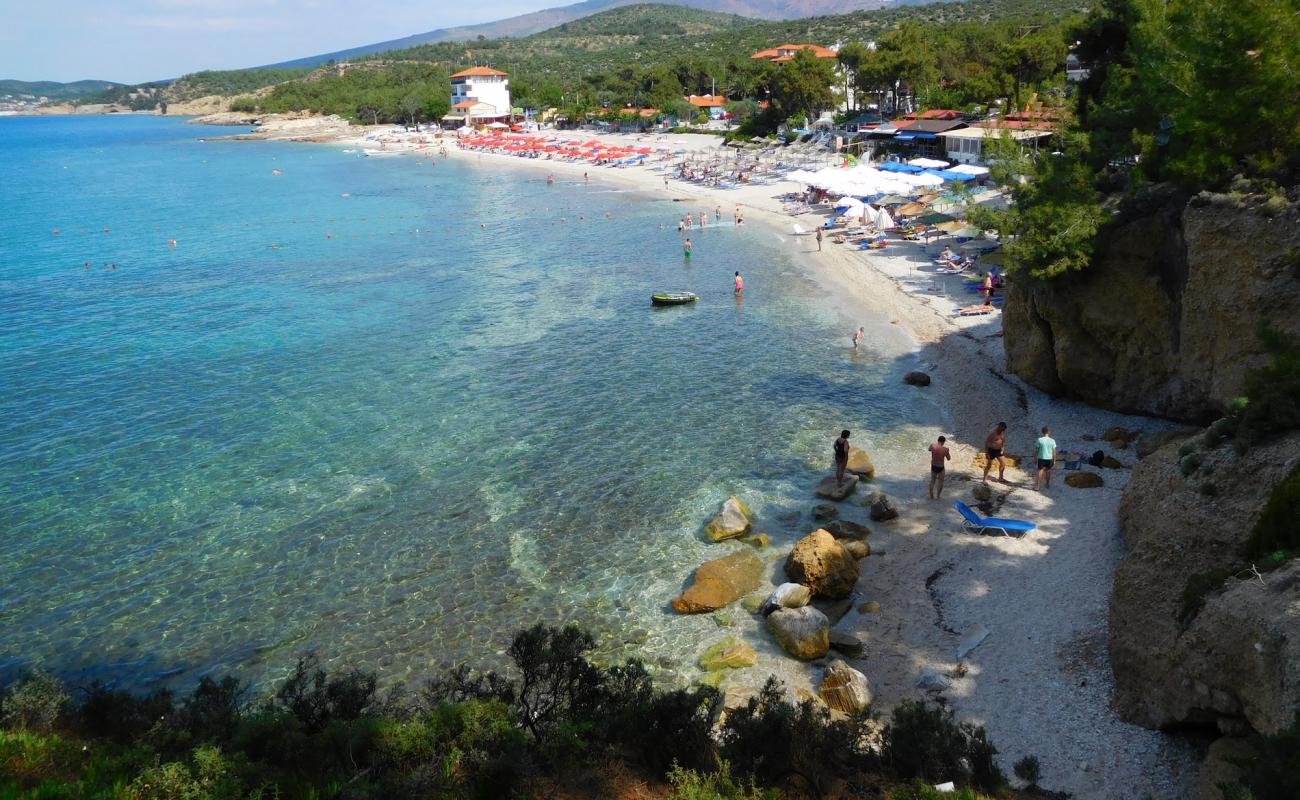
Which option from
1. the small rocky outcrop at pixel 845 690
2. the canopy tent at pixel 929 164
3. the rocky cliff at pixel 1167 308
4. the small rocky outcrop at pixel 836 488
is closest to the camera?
the small rocky outcrop at pixel 845 690

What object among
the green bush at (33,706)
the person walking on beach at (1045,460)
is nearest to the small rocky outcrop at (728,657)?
the person walking on beach at (1045,460)

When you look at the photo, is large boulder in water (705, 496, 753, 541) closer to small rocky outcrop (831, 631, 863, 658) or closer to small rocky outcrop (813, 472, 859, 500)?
small rocky outcrop (813, 472, 859, 500)

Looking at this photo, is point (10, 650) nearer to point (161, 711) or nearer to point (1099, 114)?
point (161, 711)

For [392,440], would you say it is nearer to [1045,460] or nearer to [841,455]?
[841,455]

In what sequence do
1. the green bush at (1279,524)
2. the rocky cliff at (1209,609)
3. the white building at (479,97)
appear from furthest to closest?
the white building at (479,97), the green bush at (1279,524), the rocky cliff at (1209,609)

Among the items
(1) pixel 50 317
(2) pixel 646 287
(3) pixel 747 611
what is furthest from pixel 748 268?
(1) pixel 50 317

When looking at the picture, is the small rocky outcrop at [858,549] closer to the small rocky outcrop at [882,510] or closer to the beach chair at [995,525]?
the small rocky outcrop at [882,510]

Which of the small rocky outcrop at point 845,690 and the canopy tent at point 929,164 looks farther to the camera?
the canopy tent at point 929,164
